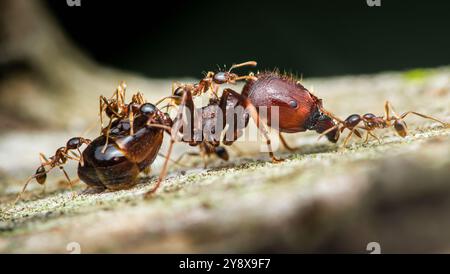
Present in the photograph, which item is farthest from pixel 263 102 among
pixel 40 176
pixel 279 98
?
pixel 40 176

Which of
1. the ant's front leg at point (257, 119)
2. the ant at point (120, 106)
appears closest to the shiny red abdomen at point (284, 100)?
the ant's front leg at point (257, 119)

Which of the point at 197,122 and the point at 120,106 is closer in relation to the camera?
the point at 120,106

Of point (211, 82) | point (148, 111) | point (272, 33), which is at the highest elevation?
point (272, 33)

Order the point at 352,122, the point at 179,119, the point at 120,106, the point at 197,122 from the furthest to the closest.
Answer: the point at 352,122 < the point at 197,122 < the point at 120,106 < the point at 179,119

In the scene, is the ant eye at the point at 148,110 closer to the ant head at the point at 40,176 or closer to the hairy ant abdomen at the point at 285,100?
the hairy ant abdomen at the point at 285,100

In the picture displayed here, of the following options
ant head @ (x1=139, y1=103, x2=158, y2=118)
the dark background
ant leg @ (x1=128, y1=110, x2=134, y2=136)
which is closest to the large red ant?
ant head @ (x1=139, y1=103, x2=158, y2=118)

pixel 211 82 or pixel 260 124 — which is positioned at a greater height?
pixel 211 82

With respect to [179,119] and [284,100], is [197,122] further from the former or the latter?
[284,100]

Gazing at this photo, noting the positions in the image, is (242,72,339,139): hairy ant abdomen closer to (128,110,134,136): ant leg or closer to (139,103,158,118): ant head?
(139,103,158,118): ant head
